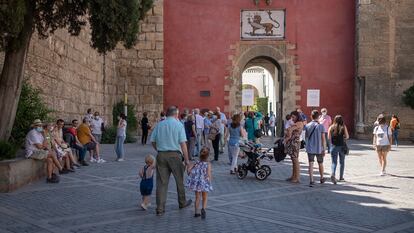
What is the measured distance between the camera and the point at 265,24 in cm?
2423

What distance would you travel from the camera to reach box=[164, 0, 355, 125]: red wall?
79.7 ft

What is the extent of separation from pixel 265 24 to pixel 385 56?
552 cm


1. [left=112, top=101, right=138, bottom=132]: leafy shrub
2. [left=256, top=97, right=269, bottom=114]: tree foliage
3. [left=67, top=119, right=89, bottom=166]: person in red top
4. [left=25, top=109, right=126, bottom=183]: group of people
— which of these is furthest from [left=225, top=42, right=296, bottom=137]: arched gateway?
[left=256, top=97, right=269, bottom=114]: tree foliage

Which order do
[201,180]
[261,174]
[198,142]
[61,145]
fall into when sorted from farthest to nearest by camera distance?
[198,142] → [61,145] → [261,174] → [201,180]

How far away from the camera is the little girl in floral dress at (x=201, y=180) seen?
7172 millimetres

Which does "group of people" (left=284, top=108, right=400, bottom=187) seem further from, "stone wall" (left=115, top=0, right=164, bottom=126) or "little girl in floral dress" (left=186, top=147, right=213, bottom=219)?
"stone wall" (left=115, top=0, right=164, bottom=126)

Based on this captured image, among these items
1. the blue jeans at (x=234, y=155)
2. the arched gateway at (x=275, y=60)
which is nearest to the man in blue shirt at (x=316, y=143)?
the blue jeans at (x=234, y=155)

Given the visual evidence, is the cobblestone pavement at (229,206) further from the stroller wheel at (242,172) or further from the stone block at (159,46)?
the stone block at (159,46)

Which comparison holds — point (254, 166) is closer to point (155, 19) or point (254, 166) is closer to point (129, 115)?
point (129, 115)

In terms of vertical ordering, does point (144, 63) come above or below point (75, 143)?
above

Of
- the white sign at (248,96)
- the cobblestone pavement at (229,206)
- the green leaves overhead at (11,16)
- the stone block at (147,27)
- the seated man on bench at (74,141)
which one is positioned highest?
the stone block at (147,27)

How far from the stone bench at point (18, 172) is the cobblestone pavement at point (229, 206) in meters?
0.15

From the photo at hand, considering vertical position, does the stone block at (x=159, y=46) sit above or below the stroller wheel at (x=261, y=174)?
above

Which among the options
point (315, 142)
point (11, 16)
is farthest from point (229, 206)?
point (11, 16)
